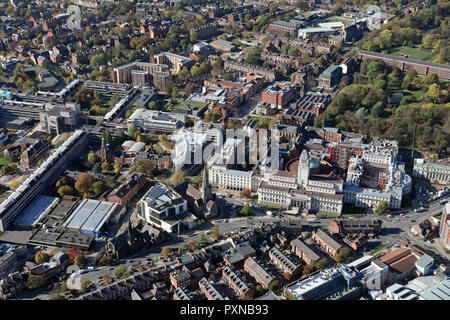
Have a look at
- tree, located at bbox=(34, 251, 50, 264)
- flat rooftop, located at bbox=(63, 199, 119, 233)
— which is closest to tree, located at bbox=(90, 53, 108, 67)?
flat rooftop, located at bbox=(63, 199, 119, 233)

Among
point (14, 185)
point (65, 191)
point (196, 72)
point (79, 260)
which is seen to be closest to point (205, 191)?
point (79, 260)

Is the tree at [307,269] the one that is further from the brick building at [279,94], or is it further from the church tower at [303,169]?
the brick building at [279,94]

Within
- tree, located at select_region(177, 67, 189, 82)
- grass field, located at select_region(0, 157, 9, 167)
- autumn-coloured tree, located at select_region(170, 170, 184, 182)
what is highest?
tree, located at select_region(177, 67, 189, 82)

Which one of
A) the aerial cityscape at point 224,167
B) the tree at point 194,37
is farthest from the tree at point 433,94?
the tree at point 194,37

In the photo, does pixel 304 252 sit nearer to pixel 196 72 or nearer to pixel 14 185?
pixel 14 185

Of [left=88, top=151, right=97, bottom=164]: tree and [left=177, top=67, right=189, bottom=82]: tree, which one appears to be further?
[left=177, top=67, right=189, bottom=82]: tree

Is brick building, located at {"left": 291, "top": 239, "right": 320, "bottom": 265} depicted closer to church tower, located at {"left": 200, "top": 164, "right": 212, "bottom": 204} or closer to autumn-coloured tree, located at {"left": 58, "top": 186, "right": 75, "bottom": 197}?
church tower, located at {"left": 200, "top": 164, "right": 212, "bottom": 204}

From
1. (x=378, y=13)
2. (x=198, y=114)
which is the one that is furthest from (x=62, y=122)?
(x=378, y=13)
